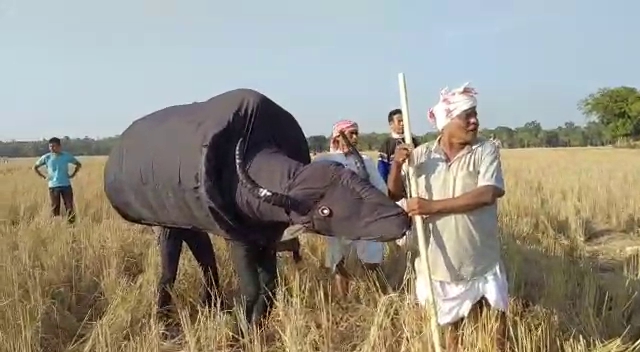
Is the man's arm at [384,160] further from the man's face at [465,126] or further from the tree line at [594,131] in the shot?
Answer: the tree line at [594,131]

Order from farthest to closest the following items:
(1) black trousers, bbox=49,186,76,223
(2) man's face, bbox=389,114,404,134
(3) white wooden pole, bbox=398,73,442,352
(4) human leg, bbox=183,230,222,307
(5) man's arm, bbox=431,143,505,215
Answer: (1) black trousers, bbox=49,186,76,223, (2) man's face, bbox=389,114,404,134, (4) human leg, bbox=183,230,222,307, (5) man's arm, bbox=431,143,505,215, (3) white wooden pole, bbox=398,73,442,352

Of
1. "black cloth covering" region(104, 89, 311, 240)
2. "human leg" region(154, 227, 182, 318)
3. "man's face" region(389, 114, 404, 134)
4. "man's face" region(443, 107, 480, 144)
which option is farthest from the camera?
"man's face" region(389, 114, 404, 134)

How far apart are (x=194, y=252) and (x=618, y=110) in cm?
4810

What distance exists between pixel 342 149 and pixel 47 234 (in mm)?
3131

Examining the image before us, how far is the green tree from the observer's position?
4697 centimetres

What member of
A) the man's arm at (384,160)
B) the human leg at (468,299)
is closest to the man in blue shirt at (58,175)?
the man's arm at (384,160)

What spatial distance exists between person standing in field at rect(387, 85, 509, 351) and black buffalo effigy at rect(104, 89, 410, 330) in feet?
0.84

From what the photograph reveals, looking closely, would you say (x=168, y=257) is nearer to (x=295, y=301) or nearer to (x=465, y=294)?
(x=295, y=301)

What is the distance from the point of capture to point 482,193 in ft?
10.8

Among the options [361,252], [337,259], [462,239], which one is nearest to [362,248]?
[361,252]

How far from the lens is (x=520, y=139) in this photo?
190 ft

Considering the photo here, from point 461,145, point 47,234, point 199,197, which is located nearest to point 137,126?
point 199,197

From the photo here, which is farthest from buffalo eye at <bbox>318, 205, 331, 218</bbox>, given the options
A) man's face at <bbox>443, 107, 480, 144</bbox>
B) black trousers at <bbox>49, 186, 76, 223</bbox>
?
black trousers at <bbox>49, 186, 76, 223</bbox>

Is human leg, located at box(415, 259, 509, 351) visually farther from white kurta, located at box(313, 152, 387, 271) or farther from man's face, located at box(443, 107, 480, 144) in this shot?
white kurta, located at box(313, 152, 387, 271)
